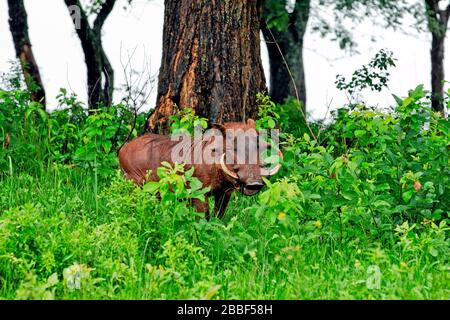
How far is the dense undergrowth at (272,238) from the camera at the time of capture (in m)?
6.14

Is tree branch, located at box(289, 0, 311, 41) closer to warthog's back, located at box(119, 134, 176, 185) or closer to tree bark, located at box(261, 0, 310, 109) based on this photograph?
tree bark, located at box(261, 0, 310, 109)

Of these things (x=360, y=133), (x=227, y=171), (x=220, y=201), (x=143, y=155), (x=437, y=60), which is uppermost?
(x=437, y=60)

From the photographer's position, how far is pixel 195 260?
21.0 ft

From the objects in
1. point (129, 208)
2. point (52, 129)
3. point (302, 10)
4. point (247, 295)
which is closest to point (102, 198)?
point (129, 208)

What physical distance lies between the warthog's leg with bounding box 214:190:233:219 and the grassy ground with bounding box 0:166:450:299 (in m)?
0.32

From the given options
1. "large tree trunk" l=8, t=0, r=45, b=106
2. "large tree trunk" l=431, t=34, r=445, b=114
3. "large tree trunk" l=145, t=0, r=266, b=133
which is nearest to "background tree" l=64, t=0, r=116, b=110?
"large tree trunk" l=8, t=0, r=45, b=106

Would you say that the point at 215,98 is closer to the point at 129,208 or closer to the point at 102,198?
the point at 102,198

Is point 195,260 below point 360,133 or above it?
below

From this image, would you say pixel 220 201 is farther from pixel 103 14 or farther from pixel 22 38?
pixel 103 14

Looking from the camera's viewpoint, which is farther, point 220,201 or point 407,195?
point 220,201

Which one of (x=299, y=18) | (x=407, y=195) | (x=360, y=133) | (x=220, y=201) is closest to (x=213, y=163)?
(x=220, y=201)

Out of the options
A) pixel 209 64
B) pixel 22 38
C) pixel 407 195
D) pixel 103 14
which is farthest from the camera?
pixel 103 14

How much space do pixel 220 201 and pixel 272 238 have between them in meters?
1.04

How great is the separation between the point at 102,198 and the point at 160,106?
1.59 m
